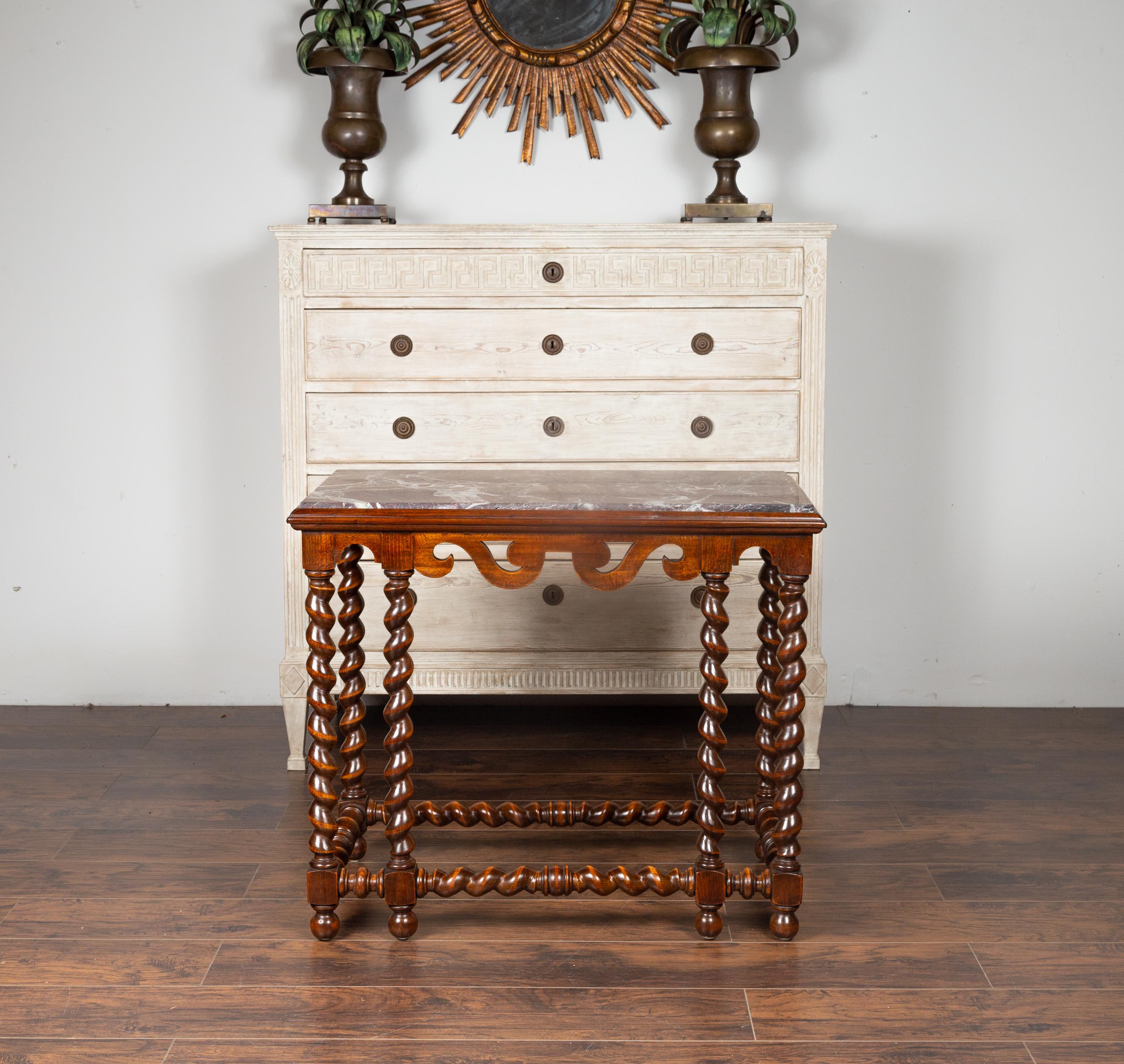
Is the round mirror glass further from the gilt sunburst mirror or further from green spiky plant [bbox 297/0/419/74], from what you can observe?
green spiky plant [bbox 297/0/419/74]

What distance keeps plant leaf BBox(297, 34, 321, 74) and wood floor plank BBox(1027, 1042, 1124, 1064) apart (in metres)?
3.00

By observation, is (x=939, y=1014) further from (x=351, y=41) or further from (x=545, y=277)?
(x=351, y=41)

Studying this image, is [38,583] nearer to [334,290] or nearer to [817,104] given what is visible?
[334,290]

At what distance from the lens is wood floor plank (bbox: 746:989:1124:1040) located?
1.96 m

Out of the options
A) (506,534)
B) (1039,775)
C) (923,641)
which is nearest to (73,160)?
(506,534)

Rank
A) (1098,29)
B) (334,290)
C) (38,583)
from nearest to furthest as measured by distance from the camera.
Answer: (334,290), (1098,29), (38,583)

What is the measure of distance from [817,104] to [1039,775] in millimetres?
2103

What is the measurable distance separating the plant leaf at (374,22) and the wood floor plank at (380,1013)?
250 cm

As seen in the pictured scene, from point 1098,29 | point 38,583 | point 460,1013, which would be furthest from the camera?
point 38,583

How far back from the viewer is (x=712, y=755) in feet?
7.42

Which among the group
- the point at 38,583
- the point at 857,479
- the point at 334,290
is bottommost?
the point at 38,583

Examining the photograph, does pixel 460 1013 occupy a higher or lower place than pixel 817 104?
lower

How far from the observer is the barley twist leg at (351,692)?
233 centimetres

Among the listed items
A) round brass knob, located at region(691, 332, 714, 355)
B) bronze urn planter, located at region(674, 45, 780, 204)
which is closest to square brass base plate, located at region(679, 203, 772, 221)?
bronze urn planter, located at region(674, 45, 780, 204)
